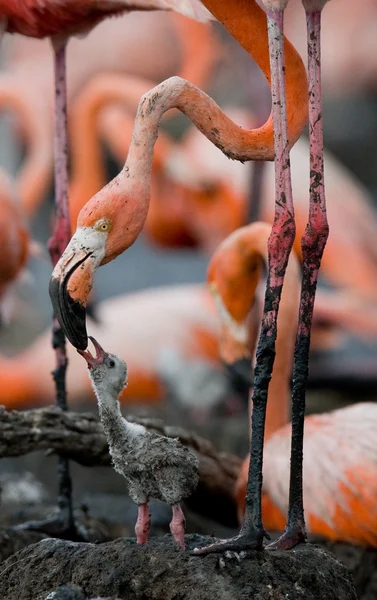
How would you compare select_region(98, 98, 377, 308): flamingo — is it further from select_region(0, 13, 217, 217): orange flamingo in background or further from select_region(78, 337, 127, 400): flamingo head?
select_region(78, 337, 127, 400): flamingo head

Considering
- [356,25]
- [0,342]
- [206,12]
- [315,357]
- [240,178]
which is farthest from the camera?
[356,25]

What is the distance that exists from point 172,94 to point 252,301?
141cm

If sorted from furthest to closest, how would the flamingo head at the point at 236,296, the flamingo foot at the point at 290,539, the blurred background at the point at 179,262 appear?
the blurred background at the point at 179,262
the flamingo head at the point at 236,296
the flamingo foot at the point at 290,539

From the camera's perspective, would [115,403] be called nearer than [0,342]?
→ Yes

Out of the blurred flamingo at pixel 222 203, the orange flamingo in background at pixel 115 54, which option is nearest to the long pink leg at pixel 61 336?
the blurred flamingo at pixel 222 203

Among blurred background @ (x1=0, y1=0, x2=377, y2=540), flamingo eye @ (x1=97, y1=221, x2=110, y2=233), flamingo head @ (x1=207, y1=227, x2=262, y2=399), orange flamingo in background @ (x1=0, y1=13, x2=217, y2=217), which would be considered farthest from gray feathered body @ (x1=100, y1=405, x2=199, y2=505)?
orange flamingo in background @ (x1=0, y1=13, x2=217, y2=217)

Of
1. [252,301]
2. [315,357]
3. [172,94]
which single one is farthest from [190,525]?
[315,357]

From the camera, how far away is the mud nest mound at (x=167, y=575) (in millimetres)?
2352

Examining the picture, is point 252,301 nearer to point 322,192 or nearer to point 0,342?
point 322,192

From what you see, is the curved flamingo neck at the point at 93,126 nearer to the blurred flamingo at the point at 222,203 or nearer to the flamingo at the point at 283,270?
the blurred flamingo at the point at 222,203

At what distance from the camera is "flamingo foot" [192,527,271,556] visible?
2.42 meters

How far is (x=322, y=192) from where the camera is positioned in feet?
8.82

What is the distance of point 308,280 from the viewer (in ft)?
8.86

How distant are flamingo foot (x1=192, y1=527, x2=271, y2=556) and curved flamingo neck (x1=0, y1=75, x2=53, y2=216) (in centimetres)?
512
